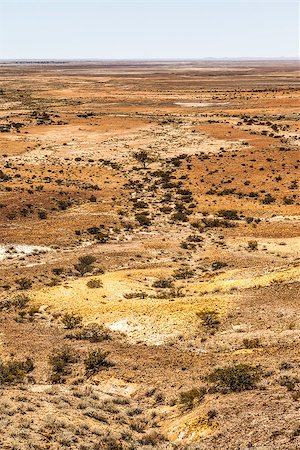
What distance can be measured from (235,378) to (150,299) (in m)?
9.78

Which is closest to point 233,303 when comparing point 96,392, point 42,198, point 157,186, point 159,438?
point 96,392

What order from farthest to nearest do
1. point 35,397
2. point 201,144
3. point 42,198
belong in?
point 201,144 → point 42,198 → point 35,397

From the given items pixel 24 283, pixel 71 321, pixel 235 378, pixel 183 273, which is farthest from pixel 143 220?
pixel 235 378

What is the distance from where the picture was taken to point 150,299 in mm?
25531

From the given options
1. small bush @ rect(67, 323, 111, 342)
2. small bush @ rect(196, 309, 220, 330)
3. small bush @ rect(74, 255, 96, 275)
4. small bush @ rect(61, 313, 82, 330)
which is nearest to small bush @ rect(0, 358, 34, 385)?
small bush @ rect(67, 323, 111, 342)

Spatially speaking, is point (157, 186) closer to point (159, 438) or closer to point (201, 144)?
point (201, 144)

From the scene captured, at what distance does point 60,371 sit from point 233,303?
950 cm

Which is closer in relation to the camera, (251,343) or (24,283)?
(251,343)

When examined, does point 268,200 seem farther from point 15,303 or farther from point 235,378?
point 235,378

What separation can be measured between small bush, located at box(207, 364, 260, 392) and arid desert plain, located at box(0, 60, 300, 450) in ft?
0.21

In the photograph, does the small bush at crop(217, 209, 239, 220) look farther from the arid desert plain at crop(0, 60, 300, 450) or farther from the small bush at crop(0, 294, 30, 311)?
the small bush at crop(0, 294, 30, 311)

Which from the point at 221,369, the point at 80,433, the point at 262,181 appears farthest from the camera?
the point at 262,181

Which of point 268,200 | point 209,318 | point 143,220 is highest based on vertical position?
point 268,200

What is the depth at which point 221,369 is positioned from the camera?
17531 millimetres
